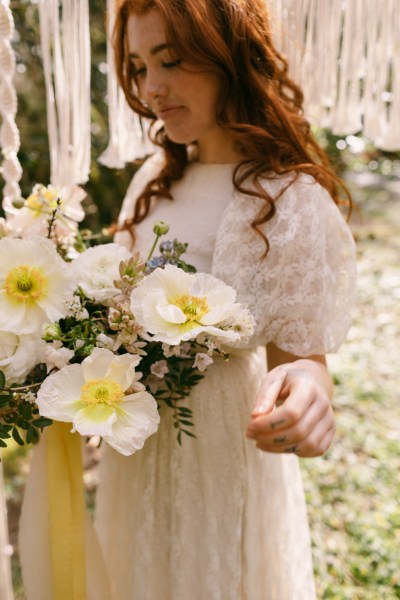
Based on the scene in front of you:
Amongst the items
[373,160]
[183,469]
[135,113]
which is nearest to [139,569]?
[183,469]

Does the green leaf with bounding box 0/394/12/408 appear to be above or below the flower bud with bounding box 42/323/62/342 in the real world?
below

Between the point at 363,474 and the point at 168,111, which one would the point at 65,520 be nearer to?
the point at 168,111

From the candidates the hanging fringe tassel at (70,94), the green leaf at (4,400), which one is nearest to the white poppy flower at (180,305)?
the green leaf at (4,400)

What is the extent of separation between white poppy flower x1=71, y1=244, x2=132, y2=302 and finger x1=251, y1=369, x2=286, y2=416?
9.9 inches

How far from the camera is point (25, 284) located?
759mm

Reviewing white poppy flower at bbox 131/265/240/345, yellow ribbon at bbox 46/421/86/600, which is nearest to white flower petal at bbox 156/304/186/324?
white poppy flower at bbox 131/265/240/345

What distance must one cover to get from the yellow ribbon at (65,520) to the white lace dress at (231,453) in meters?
0.20

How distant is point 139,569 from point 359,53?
1.23 metres

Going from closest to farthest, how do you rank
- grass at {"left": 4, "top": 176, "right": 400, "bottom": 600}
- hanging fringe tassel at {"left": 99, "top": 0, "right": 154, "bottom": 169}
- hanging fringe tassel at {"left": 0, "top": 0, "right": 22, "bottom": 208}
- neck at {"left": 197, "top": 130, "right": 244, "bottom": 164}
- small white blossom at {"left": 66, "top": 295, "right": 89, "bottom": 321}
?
small white blossom at {"left": 66, "top": 295, "right": 89, "bottom": 321}, hanging fringe tassel at {"left": 0, "top": 0, "right": 22, "bottom": 208}, neck at {"left": 197, "top": 130, "right": 244, "bottom": 164}, hanging fringe tassel at {"left": 99, "top": 0, "right": 154, "bottom": 169}, grass at {"left": 4, "top": 176, "right": 400, "bottom": 600}

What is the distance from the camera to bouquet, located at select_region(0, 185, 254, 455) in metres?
0.70

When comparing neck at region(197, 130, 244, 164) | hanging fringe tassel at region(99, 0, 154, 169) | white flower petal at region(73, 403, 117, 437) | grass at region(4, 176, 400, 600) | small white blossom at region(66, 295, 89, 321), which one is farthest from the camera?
grass at region(4, 176, 400, 600)

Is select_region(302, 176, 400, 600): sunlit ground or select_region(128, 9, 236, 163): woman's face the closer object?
→ select_region(128, 9, 236, 163): woman's face

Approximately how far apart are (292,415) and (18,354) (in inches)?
14.5

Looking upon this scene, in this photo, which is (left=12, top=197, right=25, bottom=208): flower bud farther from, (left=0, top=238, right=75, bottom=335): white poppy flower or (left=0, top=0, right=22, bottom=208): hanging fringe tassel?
(left=0, top=238, right=75, bottom=335): white poppy flower
